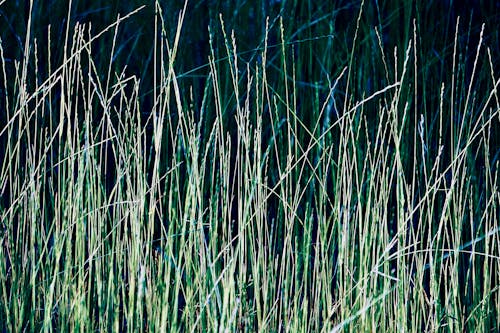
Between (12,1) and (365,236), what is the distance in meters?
1.46

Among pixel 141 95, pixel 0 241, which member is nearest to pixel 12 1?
pixel 141 95

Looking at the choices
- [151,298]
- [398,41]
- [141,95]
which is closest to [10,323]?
[151,298]

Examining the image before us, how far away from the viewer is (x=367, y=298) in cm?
159

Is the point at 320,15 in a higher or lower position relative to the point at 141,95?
higher

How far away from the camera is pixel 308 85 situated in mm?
2307

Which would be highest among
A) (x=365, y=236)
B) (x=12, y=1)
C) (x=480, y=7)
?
(x=12, y=1)

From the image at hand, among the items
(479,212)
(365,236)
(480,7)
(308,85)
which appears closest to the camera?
(365,236)

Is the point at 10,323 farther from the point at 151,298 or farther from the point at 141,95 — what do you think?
the point at 141,95

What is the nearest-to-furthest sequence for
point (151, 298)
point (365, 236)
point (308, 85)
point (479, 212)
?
point (365, 236) → point (151, 298) → point (479, 212) → point (308, 85)

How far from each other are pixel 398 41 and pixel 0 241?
4.21 ft

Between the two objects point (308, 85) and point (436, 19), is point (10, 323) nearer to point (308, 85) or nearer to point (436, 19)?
point (308, 85)

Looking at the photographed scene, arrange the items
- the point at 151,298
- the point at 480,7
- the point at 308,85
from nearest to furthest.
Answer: the point at 151,298 < the point at 308,85 < the point at 480,7

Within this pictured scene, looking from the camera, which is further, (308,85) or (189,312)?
(308,85)

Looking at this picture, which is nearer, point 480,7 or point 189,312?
point 189,312
